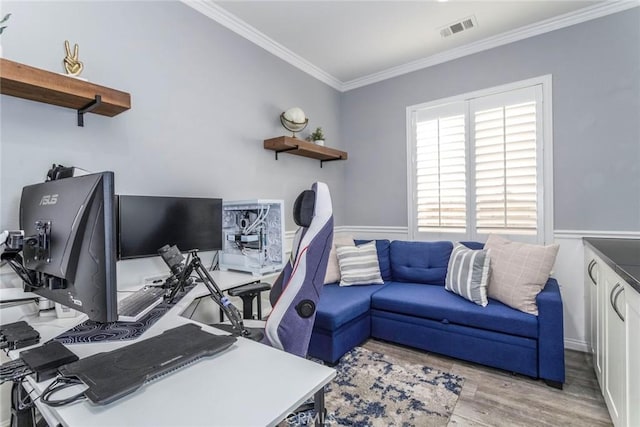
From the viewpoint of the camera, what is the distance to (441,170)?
3301 millimetres

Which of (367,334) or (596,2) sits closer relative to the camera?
(596,2)

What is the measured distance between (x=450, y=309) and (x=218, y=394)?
2.04 metres

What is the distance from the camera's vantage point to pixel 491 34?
9.56 feet

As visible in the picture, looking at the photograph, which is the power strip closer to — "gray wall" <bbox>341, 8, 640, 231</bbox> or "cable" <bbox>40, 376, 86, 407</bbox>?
"cable" <bbox>40, 376, 86, 407</bbox>

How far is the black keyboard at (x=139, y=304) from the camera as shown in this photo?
4.18ft

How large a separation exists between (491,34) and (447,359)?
291 centimetres

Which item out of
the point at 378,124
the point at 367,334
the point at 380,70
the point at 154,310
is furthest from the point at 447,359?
the point at 380,70

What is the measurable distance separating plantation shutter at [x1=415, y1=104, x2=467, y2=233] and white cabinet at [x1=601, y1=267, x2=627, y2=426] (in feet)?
5.06

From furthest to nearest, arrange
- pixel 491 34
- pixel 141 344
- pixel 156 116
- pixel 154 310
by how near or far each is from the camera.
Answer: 1. pixel 491 34
2. pixel 156 116
3. pixel 154 310
4. pixel 141 344

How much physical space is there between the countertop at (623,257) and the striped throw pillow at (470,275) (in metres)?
0.69

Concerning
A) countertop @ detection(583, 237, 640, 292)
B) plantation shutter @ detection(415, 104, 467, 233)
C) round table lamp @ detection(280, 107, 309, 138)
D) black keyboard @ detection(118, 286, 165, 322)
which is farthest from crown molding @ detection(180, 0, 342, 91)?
countertop @ detection(583, 237, 640, 292)

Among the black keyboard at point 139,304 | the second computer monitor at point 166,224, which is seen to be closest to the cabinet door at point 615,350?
the black keyboard at point 139,304

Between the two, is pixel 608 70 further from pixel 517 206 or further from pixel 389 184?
pixel 389 184

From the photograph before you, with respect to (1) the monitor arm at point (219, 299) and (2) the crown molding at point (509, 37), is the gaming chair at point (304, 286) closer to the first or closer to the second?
(1) the monitor arm at point (219, 299)
